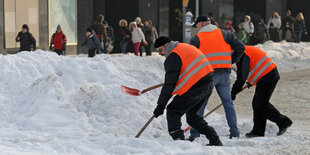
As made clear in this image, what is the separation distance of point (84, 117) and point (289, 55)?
46.4 ft

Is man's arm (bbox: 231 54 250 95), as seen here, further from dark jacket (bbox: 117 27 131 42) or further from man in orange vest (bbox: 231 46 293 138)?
dark jacket (bbox: 117 27 131 42)

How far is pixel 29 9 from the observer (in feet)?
71.6

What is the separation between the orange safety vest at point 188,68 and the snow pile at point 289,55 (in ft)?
41.3

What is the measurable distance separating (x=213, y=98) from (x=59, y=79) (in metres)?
3.75

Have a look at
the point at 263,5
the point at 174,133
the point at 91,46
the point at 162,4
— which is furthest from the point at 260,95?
the point at 263,5

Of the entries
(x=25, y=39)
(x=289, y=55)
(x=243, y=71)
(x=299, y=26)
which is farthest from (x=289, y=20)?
(x=243, y=71)

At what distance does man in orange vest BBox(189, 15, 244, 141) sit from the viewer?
26.8ft

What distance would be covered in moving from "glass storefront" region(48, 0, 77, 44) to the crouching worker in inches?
647

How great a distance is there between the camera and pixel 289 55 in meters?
22.3

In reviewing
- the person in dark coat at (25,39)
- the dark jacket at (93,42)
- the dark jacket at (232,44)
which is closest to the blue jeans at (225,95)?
the dark jacket at (232,44)

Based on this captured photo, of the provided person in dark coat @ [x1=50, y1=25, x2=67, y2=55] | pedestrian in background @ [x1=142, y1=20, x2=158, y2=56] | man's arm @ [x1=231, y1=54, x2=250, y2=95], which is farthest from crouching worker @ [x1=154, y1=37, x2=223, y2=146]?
pedestrian in background @ [x1=142, y1=20, x2=158, y2=56]

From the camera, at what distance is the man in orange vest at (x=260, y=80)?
8461mm

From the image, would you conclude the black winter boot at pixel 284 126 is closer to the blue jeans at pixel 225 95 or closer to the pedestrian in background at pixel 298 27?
the blue jeans at pixel 225 95

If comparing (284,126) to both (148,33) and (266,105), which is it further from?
(148,33)
